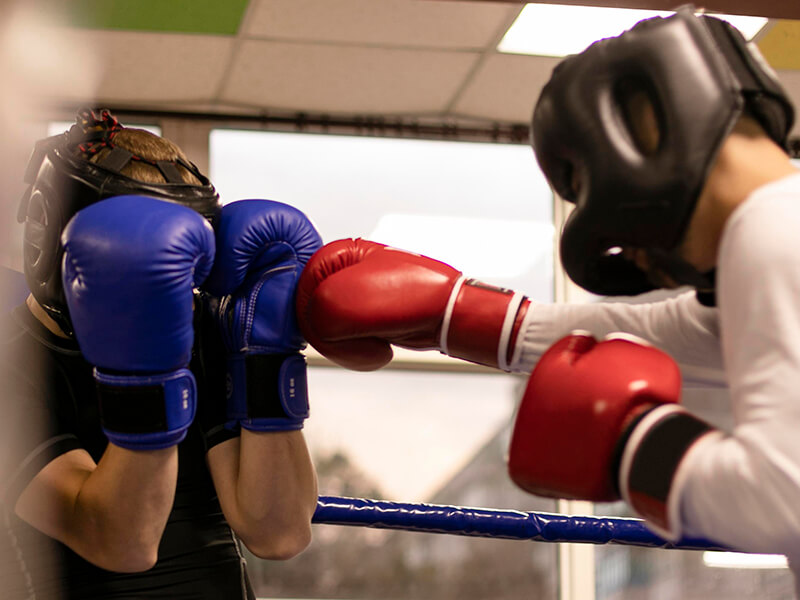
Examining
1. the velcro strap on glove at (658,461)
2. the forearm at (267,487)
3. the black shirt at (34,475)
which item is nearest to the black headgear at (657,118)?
the velcro strap on glove at (658,461)

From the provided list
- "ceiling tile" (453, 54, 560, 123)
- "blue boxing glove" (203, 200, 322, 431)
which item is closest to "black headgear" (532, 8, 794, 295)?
"blue boxing glove" (203, 200, 322, 431)

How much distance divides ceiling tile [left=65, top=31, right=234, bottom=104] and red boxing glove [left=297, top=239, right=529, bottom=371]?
2.40 m

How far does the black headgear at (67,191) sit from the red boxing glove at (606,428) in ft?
1.88

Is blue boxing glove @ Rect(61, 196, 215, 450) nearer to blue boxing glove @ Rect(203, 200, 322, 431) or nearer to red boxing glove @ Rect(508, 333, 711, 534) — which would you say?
blue boxing glove @ Rect(203, 200, 322, 431)

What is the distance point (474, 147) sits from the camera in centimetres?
441

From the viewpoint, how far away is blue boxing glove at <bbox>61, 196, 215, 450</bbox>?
103 centimetres

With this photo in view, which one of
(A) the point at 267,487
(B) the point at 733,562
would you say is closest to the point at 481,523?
(A) the point at 267,487

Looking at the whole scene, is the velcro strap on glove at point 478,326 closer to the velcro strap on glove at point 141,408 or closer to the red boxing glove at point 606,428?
the red boxing glove at point 606,428

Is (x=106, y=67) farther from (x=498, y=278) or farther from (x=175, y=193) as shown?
(x=175, y=193)

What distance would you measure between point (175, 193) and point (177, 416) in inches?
12.2

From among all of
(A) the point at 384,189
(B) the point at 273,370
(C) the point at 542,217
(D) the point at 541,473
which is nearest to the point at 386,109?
(A) the point at 384,189

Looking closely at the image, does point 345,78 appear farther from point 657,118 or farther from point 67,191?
point 657,118

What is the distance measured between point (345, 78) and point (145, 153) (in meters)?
2.65

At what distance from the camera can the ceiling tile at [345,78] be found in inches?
140
